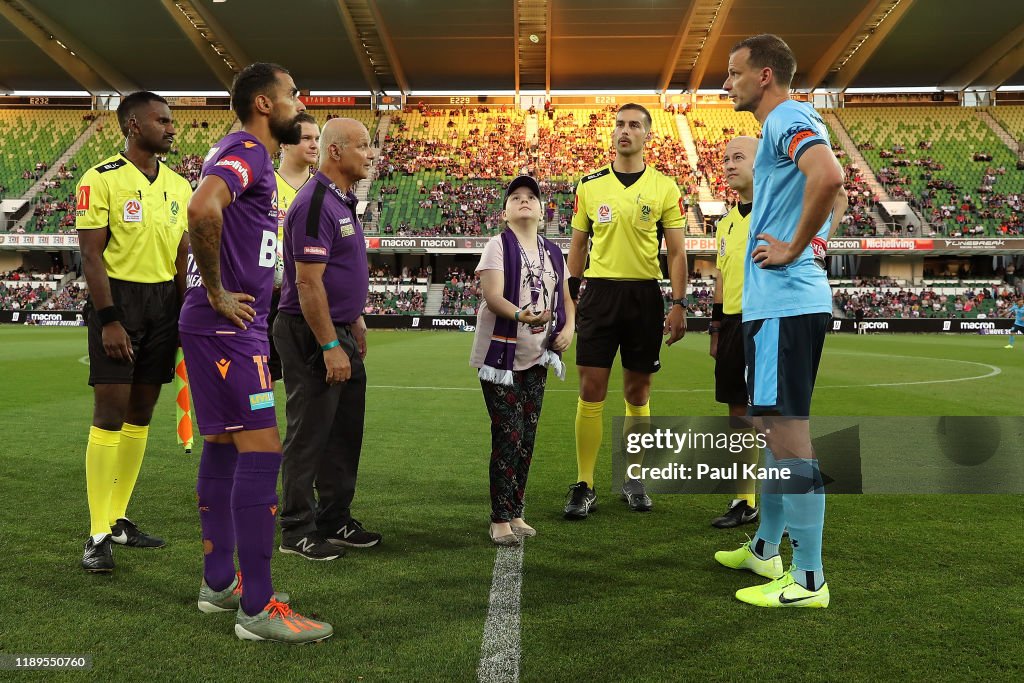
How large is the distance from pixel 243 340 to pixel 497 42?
44689 millimetres

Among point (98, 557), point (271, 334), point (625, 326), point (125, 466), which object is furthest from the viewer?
point (271, 334)

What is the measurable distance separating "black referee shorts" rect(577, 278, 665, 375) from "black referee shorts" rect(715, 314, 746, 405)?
0.43 meters

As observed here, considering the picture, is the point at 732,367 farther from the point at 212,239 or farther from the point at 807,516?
the point at 212,239

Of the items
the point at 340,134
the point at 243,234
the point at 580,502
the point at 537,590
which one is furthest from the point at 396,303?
the point at 243,234

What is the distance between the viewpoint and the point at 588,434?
538 cm

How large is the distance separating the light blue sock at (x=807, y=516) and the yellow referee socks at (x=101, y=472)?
336cm

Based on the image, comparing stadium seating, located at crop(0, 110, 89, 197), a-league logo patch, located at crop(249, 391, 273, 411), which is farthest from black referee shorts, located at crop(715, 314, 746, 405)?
stadium seating, located at crop(0, 110, 89, 197)

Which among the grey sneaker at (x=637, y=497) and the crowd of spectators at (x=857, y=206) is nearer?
the grey sneaker at (x=637, y=497)

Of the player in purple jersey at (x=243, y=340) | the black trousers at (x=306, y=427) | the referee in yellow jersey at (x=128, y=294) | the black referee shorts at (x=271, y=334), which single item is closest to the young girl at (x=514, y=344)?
the black trousers at (x=306, y=427)

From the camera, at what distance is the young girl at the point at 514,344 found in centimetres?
448

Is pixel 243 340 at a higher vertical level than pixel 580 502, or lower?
higher

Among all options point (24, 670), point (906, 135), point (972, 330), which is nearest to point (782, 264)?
point (24, 670)

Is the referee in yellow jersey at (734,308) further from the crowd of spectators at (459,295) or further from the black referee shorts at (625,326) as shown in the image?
the crowd of spectators at (459,295)

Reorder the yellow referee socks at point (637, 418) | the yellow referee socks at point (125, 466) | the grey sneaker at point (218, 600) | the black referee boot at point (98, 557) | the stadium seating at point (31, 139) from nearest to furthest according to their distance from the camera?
1. the grey sneaker at point (218, 600)
2. the black referee boot at point (98, 557)
3. the yellow referee socks at point (125, 466)
4. the yellow referee socks at point (637, 418)
5. the stadium seating at point (31, 139)
